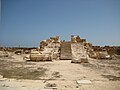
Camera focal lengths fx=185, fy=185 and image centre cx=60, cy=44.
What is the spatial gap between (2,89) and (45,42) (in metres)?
19.8

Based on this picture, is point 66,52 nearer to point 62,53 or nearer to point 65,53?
point 65,53

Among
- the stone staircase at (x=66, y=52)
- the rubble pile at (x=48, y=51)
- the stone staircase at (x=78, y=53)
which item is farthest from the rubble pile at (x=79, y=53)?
the rubble pile at (x=48, y=51)

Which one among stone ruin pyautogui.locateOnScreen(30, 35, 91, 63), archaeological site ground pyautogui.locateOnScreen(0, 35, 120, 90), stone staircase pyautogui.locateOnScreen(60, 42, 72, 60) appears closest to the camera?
archaeological site ground pyautogui.locateOnScreen(0, 35, 120, 90)

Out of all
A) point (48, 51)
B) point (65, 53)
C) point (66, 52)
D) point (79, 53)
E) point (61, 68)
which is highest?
point (48, 51)

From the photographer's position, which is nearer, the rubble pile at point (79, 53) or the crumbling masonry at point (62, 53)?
the rubble pile at point (79, 53)

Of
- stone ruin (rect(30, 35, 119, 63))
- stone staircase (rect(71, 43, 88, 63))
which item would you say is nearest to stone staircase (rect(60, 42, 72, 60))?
stone ruin (rect(30, 35, 119, 63))

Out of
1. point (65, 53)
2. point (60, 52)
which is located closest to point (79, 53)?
point (65, 53)

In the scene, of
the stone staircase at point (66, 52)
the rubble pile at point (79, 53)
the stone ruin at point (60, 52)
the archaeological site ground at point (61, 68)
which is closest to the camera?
the archaeological site ground at point (61, 68)

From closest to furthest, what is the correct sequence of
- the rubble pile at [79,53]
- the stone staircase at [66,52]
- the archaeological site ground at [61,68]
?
the archaeological site ground at [61,68]
the rubble pile at [79,53]
the stone staircase at [66,52]

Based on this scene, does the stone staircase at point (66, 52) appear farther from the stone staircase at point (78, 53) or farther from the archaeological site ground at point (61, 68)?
the stone staircase at point (78, 53)

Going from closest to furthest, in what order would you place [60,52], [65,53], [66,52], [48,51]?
[65,53], [66,52], [60,52], [48,51]

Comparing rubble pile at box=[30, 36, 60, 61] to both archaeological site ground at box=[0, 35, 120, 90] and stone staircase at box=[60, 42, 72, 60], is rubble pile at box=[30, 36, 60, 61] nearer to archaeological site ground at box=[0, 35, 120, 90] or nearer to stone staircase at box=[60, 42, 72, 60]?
archaeological site ground at box=[0, 35, 120, 90]

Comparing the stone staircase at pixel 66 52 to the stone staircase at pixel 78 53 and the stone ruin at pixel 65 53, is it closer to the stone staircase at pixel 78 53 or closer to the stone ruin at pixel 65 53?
the stone ruin at pixel 65 53

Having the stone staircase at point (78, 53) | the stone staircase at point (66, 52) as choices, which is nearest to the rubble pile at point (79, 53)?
the stone staircase at point (78, 53)
